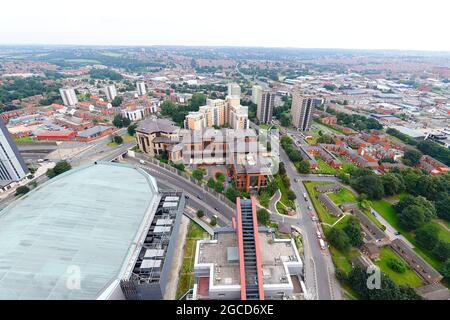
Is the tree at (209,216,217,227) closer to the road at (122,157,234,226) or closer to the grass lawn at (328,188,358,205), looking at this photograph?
the road at (122,157,234,226)

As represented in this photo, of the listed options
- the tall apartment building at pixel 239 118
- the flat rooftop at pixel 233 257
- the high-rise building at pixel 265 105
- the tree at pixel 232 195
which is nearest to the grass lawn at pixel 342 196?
the tree at pixel 232 195

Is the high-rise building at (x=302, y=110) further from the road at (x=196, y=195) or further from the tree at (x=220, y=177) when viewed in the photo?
the road at (x=196, y=195)

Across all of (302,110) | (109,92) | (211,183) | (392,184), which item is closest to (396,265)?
(392,184)

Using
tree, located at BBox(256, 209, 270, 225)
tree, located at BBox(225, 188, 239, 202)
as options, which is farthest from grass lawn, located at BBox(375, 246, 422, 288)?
tree, located at BBox(225, 188, 239, 202)

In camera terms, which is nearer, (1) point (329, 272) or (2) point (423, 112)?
(1) point (329, 272)

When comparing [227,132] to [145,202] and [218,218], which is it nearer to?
[218,218]
